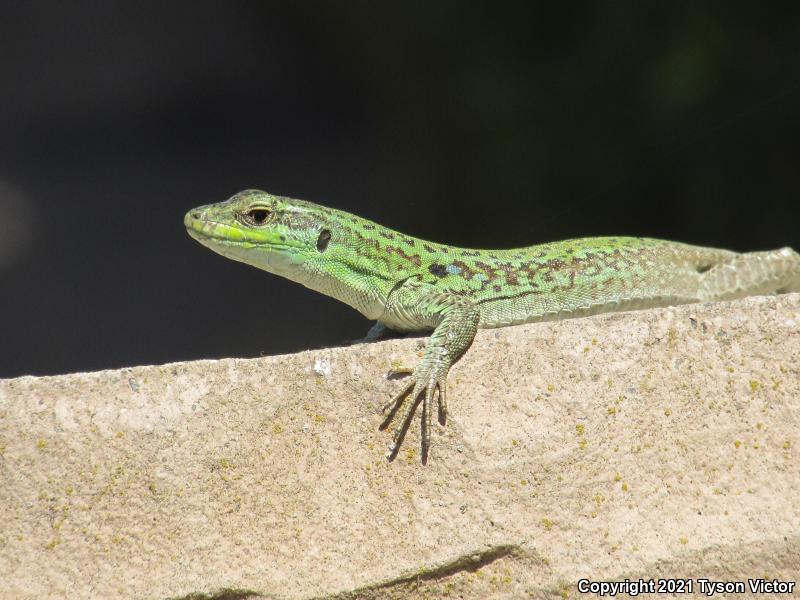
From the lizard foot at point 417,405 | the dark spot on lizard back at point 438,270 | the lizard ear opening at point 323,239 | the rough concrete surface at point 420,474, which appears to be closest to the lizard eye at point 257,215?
the lizard ear opening at point 323,239

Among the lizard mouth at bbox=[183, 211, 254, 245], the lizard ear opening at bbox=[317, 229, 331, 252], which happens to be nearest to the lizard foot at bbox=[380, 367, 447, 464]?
the lizard ear opening at bbox=[317, 229, 331, 252]

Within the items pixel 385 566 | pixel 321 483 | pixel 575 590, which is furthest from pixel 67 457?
pixel 575 590

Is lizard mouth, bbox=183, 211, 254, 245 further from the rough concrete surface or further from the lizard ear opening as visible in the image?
the rough concrete surface

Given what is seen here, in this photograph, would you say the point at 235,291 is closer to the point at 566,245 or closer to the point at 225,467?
Answer: the point at 566,245

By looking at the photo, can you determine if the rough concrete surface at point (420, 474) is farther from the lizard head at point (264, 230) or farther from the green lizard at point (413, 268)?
the lizard head at point (264, 230)

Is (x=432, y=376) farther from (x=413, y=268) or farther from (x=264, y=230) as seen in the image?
(x=264, y=230)
